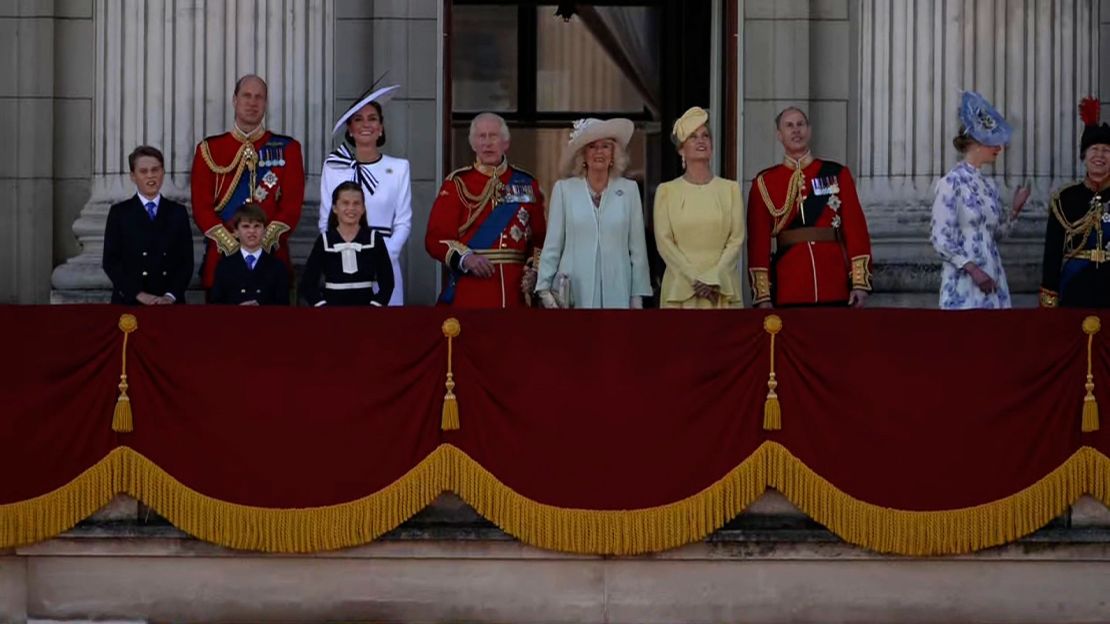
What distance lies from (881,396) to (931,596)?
0.94 metres

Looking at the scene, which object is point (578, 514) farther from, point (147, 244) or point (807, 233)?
point (147, 244)

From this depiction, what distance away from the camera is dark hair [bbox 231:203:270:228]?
1150 centimetres

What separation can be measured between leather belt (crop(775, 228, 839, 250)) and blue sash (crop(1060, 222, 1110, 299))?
124 cm

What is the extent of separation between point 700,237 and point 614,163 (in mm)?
661

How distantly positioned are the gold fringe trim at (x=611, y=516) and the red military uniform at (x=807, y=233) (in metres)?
1.76

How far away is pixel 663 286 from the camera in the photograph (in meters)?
11.6

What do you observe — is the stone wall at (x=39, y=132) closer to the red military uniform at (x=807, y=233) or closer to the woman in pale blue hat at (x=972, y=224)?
the red military uniform at (x=807, y=233)

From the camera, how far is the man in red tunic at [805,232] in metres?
11.6

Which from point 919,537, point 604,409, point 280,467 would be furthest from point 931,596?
point 280,467

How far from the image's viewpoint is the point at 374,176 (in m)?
11.8

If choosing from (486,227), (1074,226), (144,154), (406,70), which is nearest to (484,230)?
(486,227)

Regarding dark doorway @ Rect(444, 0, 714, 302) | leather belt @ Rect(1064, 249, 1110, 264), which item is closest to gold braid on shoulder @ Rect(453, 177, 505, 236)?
leather belt @ Rect(1064, 249, 1110, 264)

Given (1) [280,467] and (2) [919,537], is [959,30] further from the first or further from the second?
(1) [280,467]

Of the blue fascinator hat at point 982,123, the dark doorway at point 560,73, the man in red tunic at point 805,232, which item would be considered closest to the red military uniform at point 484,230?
the man in red tunic at point 805,232
